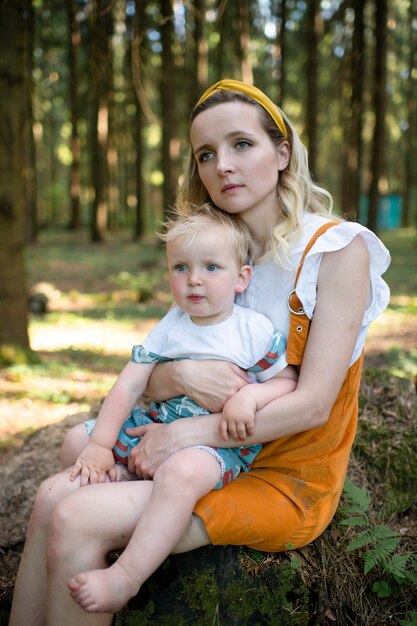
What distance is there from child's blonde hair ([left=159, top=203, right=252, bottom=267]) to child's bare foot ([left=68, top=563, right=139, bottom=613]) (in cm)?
123

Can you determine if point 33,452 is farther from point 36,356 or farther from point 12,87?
point 12,87

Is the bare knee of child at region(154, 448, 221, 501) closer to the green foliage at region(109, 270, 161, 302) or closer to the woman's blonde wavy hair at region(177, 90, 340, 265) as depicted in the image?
the woman's blonde wavy hair at region(177, 90, 340, 265)

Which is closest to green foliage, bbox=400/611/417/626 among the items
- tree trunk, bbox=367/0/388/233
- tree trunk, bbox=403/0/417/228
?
tree trunk, bbox=403/0/417/228

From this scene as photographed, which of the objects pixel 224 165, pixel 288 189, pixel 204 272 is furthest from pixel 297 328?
pixel 224 165

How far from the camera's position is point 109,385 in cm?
615

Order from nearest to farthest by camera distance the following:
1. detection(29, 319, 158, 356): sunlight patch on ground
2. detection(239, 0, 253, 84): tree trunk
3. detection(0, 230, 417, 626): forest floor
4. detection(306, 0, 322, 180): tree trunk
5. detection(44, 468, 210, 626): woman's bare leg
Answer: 1. detection(44, 468, 210, 626): woman's bare leg
2. detection(0, 230, 417, 626): forest floor
3. detection(29, 319, 158, 356): sunlight patch on ground
4. detection(306, 0, 322, 180): tree trunk
5. detection(239, 0, 253, 84): tree trunk

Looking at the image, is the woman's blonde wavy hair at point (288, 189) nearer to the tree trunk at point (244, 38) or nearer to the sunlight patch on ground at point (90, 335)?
the sunlight patch on ground at point (90, 335)

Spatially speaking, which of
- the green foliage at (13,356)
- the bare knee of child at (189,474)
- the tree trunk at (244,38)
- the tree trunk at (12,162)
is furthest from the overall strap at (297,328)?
the tree trunk at (244,38)

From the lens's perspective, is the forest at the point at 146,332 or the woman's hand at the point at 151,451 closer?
the woman's hand at the point at 151,451

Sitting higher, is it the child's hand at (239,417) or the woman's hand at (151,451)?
the child's hand at (239,417)

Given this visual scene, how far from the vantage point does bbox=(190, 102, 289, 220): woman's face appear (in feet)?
8.01

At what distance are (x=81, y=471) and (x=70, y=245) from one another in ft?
57.7

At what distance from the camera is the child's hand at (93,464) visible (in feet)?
7.65

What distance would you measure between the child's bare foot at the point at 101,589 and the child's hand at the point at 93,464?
17.3 inches
